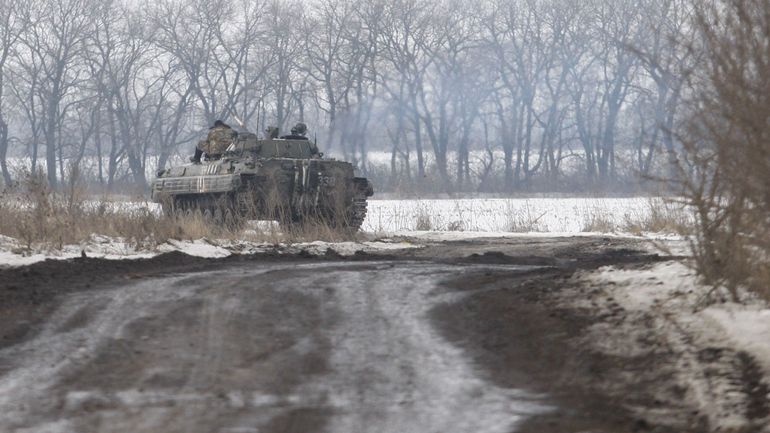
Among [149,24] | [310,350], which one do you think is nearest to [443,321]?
[310,350]

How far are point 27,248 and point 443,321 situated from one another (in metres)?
7.94

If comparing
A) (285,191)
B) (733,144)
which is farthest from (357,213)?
(733,144)

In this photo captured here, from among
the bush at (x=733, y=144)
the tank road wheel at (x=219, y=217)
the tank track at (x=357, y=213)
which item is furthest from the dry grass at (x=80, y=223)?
the bush at (x=733, y=144)

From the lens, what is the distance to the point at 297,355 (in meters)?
7.32

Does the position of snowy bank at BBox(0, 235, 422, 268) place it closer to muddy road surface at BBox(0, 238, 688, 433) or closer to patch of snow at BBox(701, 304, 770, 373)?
muddy road surface at BBox(0, 238, 688, 433)

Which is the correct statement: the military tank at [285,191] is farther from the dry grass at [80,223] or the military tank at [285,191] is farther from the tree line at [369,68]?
the tree line at [369,68]

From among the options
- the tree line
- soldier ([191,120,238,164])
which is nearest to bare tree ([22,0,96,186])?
the tree line

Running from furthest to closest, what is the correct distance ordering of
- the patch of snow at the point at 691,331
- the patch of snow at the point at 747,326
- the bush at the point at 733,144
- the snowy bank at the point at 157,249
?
the snowy bank at the point at 157,249, the bush at the point at 733,144, the patch of snow at the point at 747,326, the patch of snow at the point at 691,331

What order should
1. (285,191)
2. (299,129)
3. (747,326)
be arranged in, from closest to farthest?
(747,326) → (285,191) → (299,129)

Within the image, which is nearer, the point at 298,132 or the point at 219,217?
the point at 219,217

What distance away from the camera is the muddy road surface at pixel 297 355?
18.5ft

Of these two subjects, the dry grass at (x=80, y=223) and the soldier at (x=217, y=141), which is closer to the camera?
the dry grass at (x=80, y=223)

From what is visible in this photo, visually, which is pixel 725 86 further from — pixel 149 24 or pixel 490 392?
pixel 149 24

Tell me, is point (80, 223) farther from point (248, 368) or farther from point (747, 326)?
point (747, 326)
